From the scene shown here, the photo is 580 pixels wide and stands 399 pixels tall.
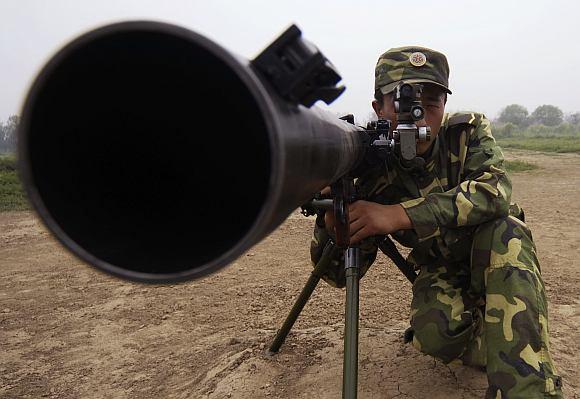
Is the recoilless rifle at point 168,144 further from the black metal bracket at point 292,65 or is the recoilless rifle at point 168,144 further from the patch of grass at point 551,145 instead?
the patch of grass at point 551,145

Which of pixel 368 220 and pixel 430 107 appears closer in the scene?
pixel 368 220

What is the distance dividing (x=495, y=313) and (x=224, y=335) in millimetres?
1695

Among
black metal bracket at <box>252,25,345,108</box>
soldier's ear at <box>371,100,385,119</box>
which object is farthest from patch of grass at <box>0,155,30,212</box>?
black metal bracket at <box>252,25,345,108</box>

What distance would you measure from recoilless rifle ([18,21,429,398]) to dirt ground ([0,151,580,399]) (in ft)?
5.32

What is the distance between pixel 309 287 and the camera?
238 cm

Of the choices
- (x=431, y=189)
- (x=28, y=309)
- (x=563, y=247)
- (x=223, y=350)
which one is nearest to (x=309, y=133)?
(x=431, y=189)

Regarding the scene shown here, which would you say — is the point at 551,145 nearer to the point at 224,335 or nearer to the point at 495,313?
the point at 224,335

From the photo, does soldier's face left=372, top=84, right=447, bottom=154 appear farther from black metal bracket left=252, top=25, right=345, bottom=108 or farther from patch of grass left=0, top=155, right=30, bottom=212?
patch of grass left=0, top=155, right=30, bottom=212

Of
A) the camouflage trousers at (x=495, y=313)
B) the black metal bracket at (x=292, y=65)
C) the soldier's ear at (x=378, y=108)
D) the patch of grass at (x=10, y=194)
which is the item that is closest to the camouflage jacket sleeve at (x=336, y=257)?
the camouflage trousers at (x=495, y=313)

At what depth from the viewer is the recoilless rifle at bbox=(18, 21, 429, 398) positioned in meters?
0.72

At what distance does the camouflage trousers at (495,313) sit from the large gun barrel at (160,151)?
3.83ft

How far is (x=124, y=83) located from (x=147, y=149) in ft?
0.39

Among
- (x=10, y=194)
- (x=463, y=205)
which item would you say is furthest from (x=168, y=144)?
(x=10, y=194)

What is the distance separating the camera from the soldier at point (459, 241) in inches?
68.4
